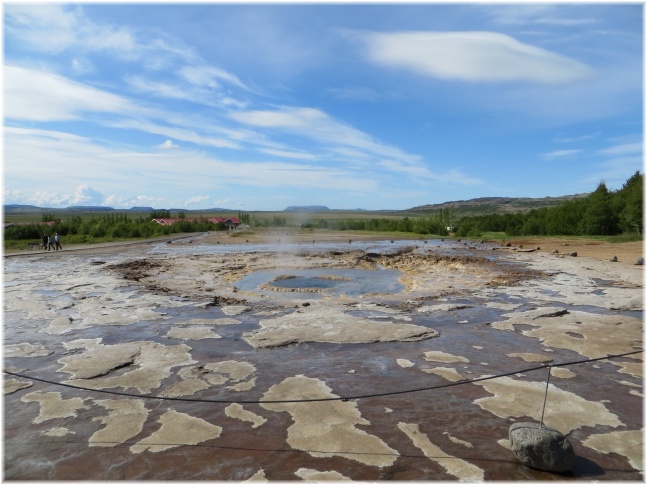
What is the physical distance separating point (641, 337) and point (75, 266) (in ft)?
68.8

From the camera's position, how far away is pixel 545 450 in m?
3.96

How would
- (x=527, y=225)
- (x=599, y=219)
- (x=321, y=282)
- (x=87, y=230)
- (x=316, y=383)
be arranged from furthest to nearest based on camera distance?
(x=527, y=225) → (x=87, y=230) → (x=599, y=219) → (x=321, y=282) → (x=316, y=383)

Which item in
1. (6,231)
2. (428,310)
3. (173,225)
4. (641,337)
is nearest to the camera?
(641,337)

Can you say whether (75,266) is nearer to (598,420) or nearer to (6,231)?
(598,420)

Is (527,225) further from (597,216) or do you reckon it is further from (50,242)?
(50,242)

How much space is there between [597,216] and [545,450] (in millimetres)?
39846

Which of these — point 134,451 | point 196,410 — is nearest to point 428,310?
point 196,410

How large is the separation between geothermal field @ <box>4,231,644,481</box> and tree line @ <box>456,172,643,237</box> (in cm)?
2573

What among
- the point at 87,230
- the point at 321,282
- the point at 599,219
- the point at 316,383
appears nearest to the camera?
the point at 316,383

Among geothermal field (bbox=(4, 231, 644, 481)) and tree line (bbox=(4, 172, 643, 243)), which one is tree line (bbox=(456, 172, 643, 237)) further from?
geothermal field (bbox=(4, 231, 644, 481))

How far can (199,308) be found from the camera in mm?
11055

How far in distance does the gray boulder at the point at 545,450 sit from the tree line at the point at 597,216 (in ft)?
115

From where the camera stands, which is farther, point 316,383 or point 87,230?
point 87,230

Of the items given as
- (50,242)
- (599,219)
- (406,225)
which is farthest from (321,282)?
(406,225)
